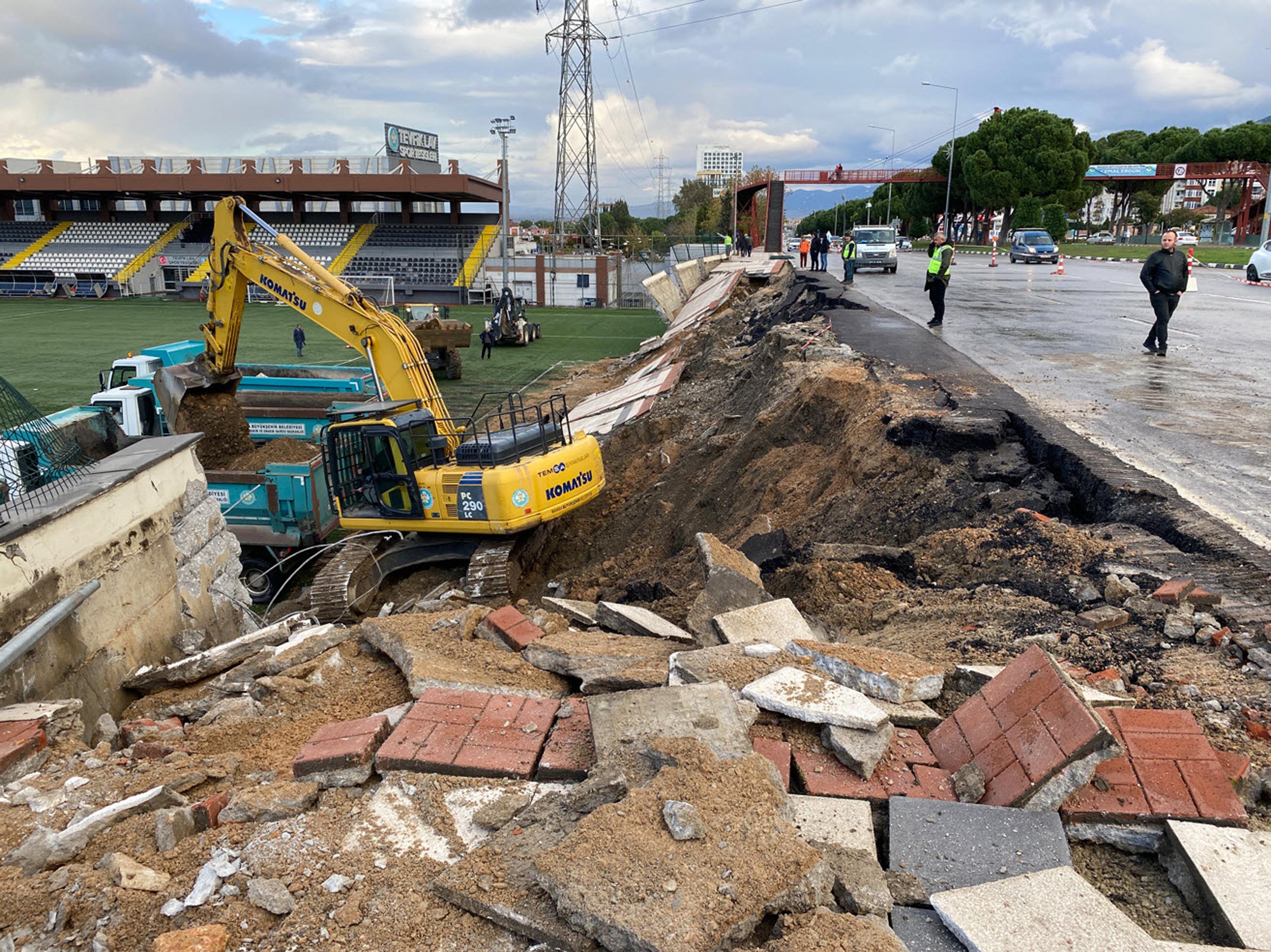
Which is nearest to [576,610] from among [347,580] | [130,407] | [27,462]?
[347,580]

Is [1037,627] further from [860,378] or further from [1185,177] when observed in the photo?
[1185,177]

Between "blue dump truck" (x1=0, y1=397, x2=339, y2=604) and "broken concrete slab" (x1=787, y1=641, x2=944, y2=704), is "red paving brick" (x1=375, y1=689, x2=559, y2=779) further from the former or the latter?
"blue dump truck" (x1=0, y1=397, x2=339, y2=604)

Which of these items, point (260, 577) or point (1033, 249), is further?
point (1033, 249)

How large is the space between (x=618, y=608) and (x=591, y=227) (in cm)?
5325

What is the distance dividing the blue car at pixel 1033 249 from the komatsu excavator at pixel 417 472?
99.3 ft

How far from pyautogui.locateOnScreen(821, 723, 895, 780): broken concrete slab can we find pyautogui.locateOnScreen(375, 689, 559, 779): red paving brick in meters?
1.07

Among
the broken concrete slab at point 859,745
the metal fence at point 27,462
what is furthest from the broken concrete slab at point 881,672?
the metal fence at point 27,462

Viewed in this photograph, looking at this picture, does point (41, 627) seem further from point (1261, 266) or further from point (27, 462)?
point (1261, 266)

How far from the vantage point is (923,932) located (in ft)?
9.22

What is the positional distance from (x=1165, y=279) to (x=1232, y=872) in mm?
10609

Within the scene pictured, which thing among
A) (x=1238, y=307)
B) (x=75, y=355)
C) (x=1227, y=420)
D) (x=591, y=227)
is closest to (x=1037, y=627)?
(x=1227, y=420)

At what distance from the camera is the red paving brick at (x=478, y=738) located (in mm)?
3791

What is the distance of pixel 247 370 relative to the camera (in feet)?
58.3

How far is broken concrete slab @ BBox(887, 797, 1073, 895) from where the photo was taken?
3072mm
